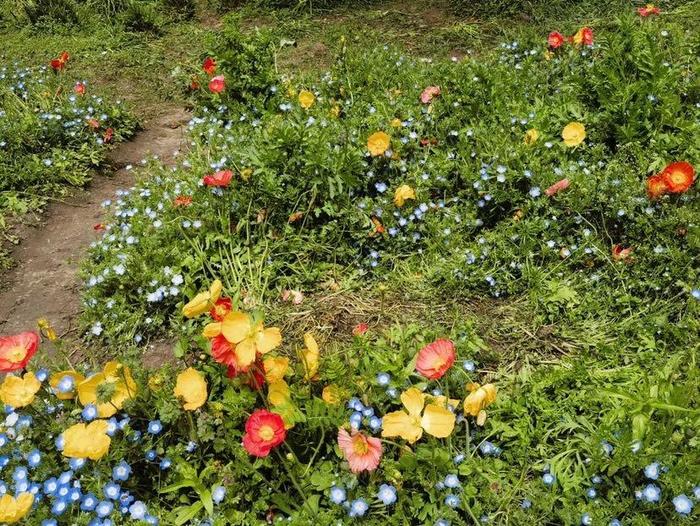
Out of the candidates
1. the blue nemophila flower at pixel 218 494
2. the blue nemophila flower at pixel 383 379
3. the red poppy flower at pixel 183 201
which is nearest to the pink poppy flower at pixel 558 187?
the blue nemophila flower at pixel 383 379

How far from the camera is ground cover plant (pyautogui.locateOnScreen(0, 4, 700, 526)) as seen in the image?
2.09 meters

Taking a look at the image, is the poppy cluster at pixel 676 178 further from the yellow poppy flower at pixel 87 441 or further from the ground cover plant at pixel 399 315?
the yellow poppy flower at pixel 87 441

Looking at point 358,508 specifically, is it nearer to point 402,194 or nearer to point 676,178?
point 402,194

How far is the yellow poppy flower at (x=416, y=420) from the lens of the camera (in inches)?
81.2

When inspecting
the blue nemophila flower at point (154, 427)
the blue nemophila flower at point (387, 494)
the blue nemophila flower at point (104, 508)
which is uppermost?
the blue nemophila flower at point (154, 427)

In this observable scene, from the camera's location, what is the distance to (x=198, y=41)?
18.6ft

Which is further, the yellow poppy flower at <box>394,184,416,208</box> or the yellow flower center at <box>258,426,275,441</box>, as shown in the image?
the yellow poppy flower at <box>394,184,416,208</box>

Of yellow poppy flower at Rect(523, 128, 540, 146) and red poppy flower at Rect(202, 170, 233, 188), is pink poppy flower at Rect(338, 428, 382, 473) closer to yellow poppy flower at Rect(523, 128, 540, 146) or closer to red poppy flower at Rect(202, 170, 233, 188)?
red poppy flower at Rect(202, 170, 233, 188)

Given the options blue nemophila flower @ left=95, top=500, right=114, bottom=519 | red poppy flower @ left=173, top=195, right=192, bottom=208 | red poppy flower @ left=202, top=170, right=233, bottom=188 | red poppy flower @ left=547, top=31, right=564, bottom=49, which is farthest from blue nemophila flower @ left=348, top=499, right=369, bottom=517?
red poppy flower @ left=547, top=31, right=564, bottom=49

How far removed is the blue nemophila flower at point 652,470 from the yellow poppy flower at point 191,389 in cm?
152

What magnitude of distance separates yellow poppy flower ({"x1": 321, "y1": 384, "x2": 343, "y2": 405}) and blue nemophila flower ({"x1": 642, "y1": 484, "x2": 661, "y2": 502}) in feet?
3.51

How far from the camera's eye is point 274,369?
221 centimetres

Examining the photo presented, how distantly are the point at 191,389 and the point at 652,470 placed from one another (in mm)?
1591

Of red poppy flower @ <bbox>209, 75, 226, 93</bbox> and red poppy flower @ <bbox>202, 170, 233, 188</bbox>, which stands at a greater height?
red poppy flower @ <bbox>209, 75, 226, 93</bbox>
